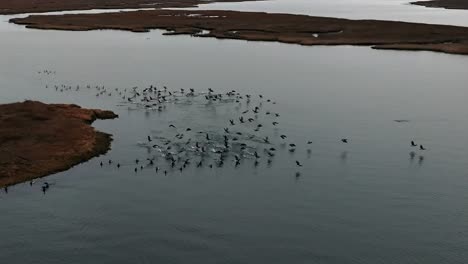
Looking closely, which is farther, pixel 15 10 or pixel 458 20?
pixel 15 10

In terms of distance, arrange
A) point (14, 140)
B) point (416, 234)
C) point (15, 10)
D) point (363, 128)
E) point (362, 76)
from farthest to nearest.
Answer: point (15, 10)
point (362, 76)
point (363, 128)
point (14, 140)
point (416, 234)

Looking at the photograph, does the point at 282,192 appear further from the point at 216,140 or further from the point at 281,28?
the point at 281,28

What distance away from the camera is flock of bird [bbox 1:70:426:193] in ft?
153

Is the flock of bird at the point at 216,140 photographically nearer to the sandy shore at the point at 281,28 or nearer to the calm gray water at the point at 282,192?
the calm gray water at the point at 282,192

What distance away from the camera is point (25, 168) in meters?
44.6

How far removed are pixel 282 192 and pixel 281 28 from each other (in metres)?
99.0

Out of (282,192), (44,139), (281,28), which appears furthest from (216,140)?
(281,28)

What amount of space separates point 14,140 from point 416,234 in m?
35.2

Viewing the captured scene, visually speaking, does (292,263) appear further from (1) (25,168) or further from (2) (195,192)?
(1) (25,168)

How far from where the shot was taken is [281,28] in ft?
443

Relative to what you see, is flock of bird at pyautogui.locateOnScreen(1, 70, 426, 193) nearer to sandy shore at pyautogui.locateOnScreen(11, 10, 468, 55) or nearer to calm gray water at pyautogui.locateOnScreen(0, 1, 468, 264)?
calm gray water at pyautogui.locateOnScreen(0, 1, 468, 264)

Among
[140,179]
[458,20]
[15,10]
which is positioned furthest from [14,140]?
[15,10]

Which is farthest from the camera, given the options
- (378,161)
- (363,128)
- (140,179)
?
(363,128)

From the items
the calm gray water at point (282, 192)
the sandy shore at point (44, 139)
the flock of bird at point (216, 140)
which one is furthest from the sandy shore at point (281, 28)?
the sandy shore at point (44, 139)
